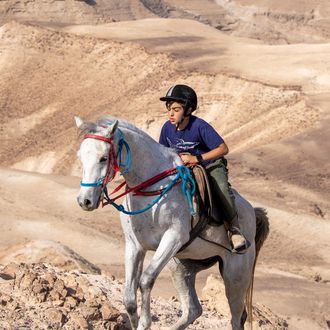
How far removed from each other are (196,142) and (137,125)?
35.6 m

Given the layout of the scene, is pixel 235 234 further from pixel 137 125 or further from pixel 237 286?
pixel 137 125

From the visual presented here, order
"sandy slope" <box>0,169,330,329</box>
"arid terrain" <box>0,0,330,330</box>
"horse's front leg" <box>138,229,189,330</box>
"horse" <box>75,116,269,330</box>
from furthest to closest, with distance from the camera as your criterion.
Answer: "sandy slope" <box>0,169,330,329</box>, "arid terrain" <box>0,0,330,330</box>, "horse's front leg" <box>138,229,189,330</box>, "horse" <box>75,116,269,330</box>

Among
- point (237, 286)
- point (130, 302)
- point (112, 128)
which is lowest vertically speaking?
point (237, 286)

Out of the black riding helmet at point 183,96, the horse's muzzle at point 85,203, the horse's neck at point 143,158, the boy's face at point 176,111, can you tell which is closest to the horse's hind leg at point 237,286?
the horse's neck at point 143,158

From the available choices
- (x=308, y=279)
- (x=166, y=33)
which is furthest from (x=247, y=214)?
(x=166, y=33)

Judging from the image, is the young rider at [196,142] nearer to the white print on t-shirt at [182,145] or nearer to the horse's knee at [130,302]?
the white print on t-shirt at [182,145]

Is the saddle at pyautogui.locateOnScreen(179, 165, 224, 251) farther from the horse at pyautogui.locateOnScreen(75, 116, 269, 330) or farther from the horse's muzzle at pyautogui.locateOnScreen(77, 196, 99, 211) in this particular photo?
the horse's muzzle at pyautogui.locateOnScreen(77, 196, 99, 211)

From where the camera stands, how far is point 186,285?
33.1 feet

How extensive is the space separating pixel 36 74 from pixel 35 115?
17.3 feet

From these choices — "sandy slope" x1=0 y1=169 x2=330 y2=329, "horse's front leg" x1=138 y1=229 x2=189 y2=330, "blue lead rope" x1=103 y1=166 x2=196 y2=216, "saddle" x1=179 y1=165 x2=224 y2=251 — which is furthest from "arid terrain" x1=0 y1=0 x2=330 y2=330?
"blue lead rope" x1=103 y1=166 x2=196 y2=216

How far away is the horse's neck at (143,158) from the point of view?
28.7ft

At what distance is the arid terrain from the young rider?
222cm

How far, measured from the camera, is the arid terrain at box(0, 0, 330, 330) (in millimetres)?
12242

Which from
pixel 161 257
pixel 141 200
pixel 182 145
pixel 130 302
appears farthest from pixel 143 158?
pixel 130 302
